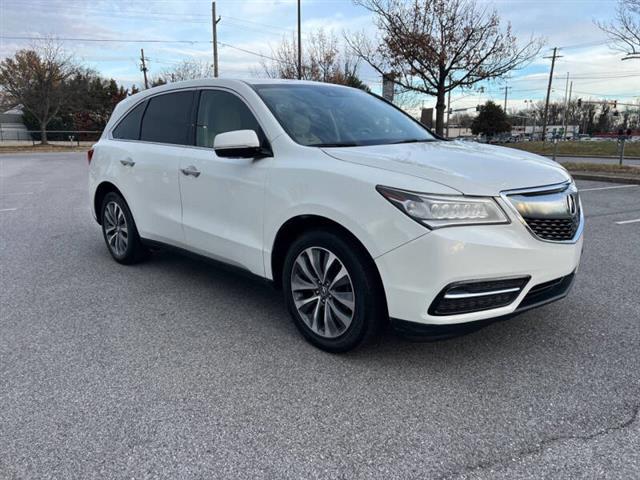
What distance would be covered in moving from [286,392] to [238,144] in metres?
1.58

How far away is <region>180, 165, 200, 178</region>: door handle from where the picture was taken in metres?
3.98

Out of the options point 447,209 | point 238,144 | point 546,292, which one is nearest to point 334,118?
point 238,144

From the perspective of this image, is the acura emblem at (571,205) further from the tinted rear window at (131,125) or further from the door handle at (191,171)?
the tinted rear window at (131,125)

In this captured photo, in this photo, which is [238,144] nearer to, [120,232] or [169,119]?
[169,119]

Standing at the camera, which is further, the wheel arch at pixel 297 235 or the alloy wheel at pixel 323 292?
the alloy wheel at pixel 323 292

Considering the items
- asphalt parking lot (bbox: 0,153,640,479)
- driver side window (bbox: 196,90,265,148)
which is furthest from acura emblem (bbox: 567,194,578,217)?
driver side window (bbox: 196,90,265,148)

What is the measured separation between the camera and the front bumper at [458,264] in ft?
8.46

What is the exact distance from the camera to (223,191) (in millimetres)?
3742

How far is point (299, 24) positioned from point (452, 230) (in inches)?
954

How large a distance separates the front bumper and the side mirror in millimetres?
1212

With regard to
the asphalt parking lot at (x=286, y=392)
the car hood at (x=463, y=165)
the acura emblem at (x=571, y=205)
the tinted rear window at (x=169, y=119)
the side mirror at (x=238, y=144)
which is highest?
the tinted rear window at (x=169, y=119)

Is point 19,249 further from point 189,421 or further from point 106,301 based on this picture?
point 189,421

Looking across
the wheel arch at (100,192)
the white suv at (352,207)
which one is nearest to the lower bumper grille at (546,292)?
the white suv at (352,207)

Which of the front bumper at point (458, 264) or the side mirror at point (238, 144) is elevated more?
the side mirror at point (238, 144)
